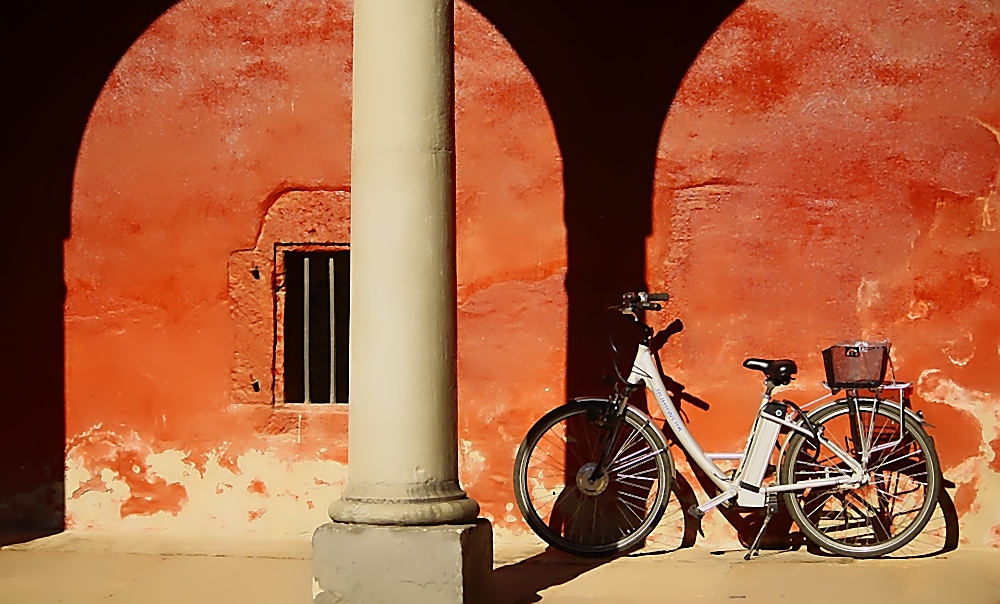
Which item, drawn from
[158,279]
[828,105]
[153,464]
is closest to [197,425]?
[153,464]

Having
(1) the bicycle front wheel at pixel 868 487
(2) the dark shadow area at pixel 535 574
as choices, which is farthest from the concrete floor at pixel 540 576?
(1) the bicycle front wheel at pixel 868 487

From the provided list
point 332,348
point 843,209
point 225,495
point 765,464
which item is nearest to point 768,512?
point 765,464

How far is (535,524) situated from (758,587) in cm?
116

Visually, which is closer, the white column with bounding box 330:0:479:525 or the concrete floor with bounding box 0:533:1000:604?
the white column with bounding box 330:0:479:525

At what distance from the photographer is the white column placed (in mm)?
5129

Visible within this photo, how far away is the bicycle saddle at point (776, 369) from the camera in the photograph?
6262 millimetres

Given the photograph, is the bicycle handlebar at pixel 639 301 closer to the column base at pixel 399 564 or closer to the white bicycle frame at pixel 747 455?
the white bicycle frame at pixel 747 455

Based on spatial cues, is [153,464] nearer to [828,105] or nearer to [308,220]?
[308,220]

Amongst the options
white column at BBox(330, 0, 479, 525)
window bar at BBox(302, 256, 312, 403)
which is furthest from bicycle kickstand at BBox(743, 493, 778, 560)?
window bar at BBox(302, 256, 312, 403)

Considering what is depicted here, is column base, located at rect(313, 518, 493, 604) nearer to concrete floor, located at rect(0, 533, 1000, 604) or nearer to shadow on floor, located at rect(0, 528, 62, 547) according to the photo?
concrete floor, located at rect(0, 533, 1000, 604)

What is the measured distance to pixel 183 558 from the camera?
21.3ft

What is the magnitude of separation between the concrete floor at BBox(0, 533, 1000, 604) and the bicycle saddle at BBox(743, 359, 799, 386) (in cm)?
87

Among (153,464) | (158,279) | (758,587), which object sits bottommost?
(758,587)

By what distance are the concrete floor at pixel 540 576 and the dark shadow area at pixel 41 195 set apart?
1.71ft
